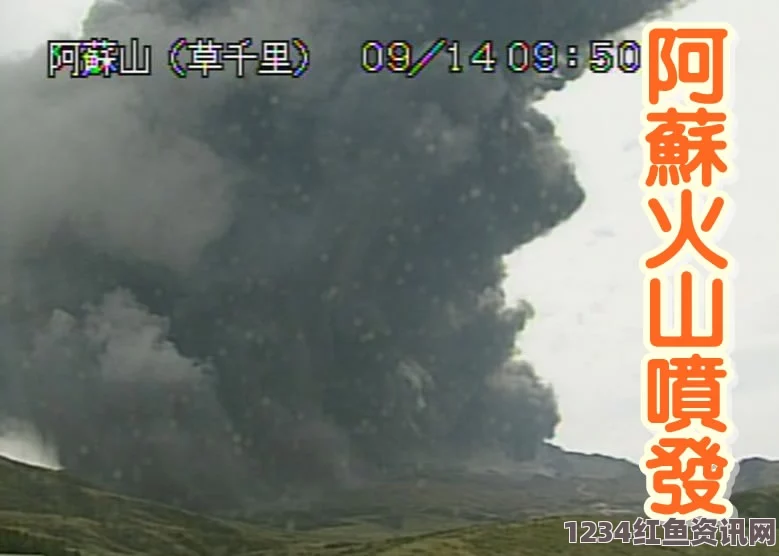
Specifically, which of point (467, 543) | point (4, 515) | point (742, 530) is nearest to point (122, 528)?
point (4, 515)

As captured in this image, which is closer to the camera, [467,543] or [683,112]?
[683,112]

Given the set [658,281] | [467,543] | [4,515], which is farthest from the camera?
[4,515]

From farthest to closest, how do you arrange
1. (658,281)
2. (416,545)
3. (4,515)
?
1. (4,515)
2. (416,545)
3. (658,281)

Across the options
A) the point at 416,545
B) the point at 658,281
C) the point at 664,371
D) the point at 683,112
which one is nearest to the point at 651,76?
the point at 683,112

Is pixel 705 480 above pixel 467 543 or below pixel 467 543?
above

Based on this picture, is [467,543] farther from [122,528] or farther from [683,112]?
[122,528]

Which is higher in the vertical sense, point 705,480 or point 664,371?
point 664,371

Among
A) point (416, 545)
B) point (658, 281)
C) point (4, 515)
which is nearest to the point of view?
point (658, 281)

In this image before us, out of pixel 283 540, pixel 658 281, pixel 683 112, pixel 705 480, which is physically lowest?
pixel 283 540

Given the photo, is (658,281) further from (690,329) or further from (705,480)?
(705,480)
